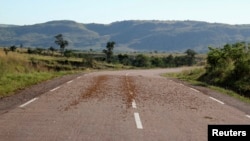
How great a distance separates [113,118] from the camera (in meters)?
12.0

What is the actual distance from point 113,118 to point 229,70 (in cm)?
1816

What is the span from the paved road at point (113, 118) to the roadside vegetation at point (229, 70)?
24.8ft

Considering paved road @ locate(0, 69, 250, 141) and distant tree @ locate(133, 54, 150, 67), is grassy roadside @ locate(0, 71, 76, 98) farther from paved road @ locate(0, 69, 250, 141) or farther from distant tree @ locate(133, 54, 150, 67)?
distant tree @ locate(133, 54, 150, 67)

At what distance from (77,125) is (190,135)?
107 inches

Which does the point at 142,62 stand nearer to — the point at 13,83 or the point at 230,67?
the point at 230,67

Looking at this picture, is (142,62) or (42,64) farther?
(142,62)

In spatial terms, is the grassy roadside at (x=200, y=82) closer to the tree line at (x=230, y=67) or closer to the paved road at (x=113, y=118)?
the tree line at (x=230, y=67)

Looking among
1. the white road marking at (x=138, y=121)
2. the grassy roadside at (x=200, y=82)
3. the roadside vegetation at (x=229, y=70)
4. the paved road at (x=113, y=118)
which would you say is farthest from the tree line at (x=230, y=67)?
the white road marking at (x=138, y=121)

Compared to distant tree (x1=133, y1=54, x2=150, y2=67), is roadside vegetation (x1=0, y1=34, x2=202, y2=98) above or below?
above

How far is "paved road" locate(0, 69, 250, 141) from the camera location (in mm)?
9594

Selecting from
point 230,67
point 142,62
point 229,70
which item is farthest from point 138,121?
point 142,62

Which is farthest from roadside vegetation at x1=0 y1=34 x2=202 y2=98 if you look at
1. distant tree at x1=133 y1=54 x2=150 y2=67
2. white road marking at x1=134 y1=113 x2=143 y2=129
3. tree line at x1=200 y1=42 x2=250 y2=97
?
tree line at x1=200 y1=42 x2=250 y2=97

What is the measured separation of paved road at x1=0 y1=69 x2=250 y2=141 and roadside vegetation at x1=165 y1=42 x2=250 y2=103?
24.8 feet

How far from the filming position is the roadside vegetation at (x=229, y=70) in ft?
81.8
